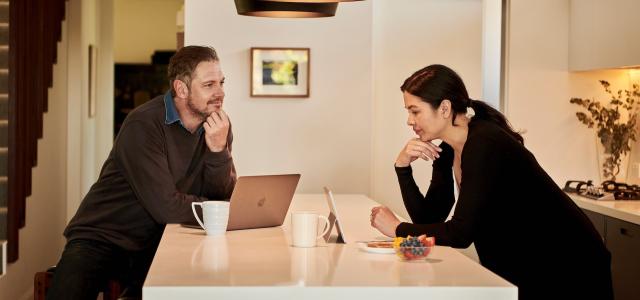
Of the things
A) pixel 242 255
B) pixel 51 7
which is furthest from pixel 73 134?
pixel 242 255

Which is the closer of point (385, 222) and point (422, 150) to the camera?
point (385, 222)

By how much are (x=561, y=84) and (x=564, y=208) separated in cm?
281

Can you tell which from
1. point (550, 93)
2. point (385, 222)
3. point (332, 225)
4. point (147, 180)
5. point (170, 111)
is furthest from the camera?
point (550, 93)

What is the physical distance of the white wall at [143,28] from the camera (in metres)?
12.3

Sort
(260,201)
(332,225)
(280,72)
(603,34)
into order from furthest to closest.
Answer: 1. (280,72)
2. (603,34)
3. (260,201)
4. (332,225)

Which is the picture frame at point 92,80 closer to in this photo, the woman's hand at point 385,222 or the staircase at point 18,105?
the staircase at point 18,105

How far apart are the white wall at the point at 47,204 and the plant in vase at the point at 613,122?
346 cm

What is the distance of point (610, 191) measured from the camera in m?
4.88

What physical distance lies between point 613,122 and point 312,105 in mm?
1784

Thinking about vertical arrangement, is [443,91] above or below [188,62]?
below

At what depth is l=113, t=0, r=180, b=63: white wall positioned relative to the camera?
1229 centimetres

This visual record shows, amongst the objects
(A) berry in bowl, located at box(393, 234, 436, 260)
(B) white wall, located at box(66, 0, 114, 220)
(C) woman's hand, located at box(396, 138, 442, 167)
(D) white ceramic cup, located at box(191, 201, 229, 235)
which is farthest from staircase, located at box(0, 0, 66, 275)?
(A) berry in bowl, located at box(393, 234, 436, 260)

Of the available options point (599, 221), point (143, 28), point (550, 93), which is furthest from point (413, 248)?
point (143, 28)

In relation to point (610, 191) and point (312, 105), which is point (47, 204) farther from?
point (610, 191)
